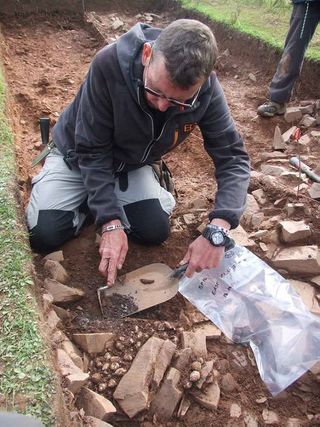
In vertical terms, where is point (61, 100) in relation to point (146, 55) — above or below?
below

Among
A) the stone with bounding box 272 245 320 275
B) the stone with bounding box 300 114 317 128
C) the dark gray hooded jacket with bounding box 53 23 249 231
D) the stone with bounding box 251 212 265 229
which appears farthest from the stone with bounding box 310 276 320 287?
the stone with bounding box 300 114 317 128

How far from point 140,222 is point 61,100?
7.76ft

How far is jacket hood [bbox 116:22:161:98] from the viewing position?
87.7 inches

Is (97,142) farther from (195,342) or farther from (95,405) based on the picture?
(95,405)

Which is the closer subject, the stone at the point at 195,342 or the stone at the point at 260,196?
the stone at the point at 195,342

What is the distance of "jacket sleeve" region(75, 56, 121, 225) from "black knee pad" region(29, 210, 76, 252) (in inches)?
14.8

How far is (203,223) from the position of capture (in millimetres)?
2953

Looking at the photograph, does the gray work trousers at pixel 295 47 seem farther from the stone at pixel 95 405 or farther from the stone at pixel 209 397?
the stone at pixel 95 405

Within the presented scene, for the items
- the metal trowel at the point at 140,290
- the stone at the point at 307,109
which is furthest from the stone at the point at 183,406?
the stone at the point at 307,109

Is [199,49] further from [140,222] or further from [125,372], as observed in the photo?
[125,372]

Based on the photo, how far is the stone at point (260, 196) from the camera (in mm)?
3171

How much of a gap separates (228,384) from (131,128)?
1.36 metres

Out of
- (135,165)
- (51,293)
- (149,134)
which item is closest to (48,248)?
(51,293)

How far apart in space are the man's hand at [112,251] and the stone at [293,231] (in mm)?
1020
